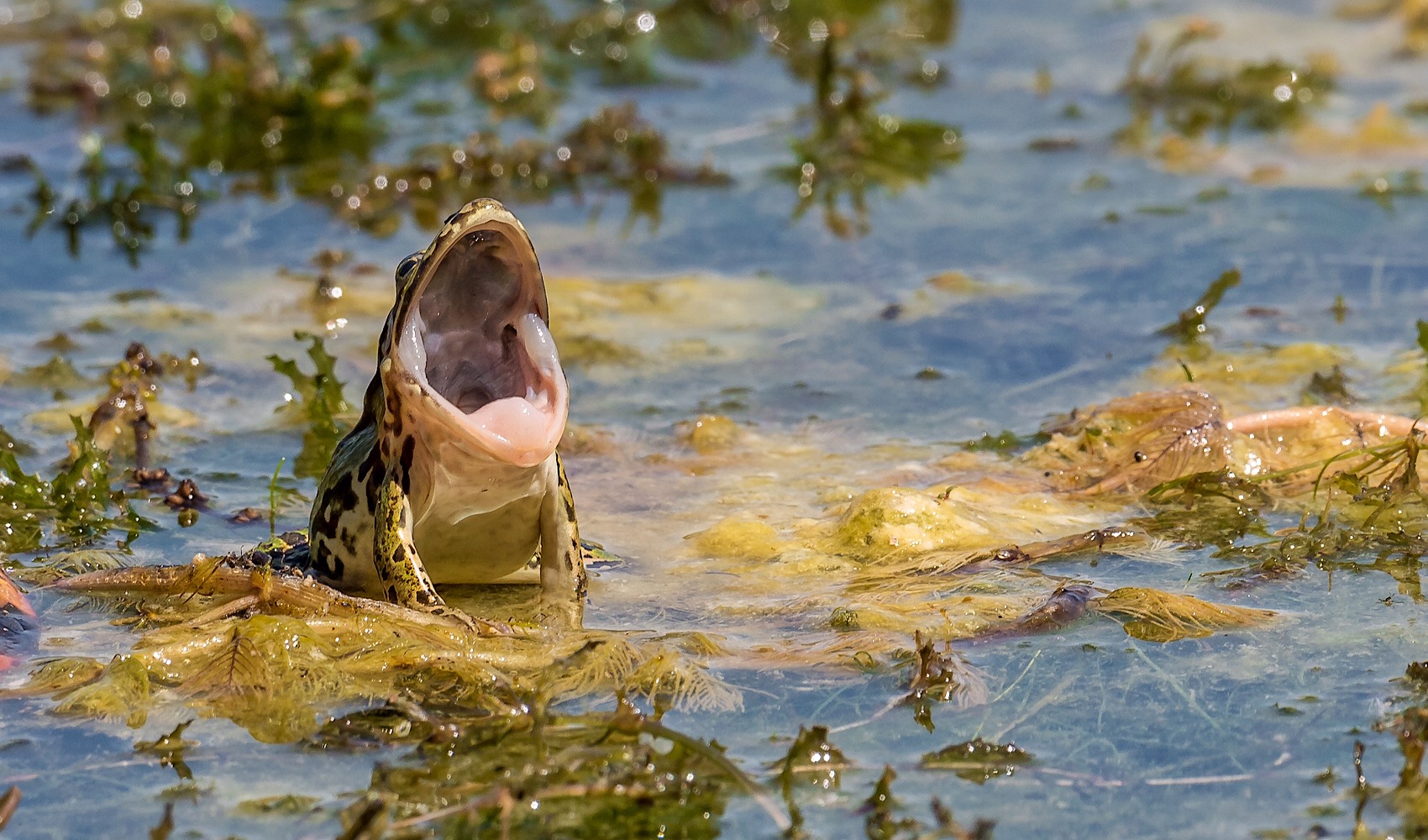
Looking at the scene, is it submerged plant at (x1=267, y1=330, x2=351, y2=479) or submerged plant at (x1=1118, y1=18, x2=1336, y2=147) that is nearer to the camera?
submerged plant at (x1=267, y1=330, x2=351, y2=479)

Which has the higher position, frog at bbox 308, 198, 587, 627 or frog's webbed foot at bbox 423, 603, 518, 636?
frog at bbox 308, 198, 587, 627

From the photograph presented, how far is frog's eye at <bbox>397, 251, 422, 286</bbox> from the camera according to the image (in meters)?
3.99

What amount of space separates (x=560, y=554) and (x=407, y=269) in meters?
0.82

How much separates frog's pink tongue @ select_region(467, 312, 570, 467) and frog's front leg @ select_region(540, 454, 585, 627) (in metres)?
0.26

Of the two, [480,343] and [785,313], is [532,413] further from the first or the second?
[785,313]

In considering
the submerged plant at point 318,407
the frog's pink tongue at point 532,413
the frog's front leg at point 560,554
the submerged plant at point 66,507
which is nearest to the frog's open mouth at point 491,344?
the frog's pink tongue at point 532,413

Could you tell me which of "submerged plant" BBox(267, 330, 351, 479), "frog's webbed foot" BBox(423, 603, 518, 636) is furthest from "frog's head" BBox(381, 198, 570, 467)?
"submerged plant" BBox(267, 330, 351, 479)

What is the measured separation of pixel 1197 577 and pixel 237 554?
2.53 m

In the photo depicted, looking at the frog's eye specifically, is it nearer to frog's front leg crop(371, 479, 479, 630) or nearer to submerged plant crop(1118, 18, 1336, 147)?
frog's front leg crop(371, 479, 479, 630)

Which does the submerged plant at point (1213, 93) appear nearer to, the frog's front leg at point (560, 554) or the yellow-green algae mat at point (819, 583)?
the yellow-green algae mat at point (819, 583)

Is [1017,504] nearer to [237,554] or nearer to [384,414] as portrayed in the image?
[384,414]

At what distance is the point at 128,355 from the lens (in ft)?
18.6

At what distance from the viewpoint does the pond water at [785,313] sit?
3.35 meters

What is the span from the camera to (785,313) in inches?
277
